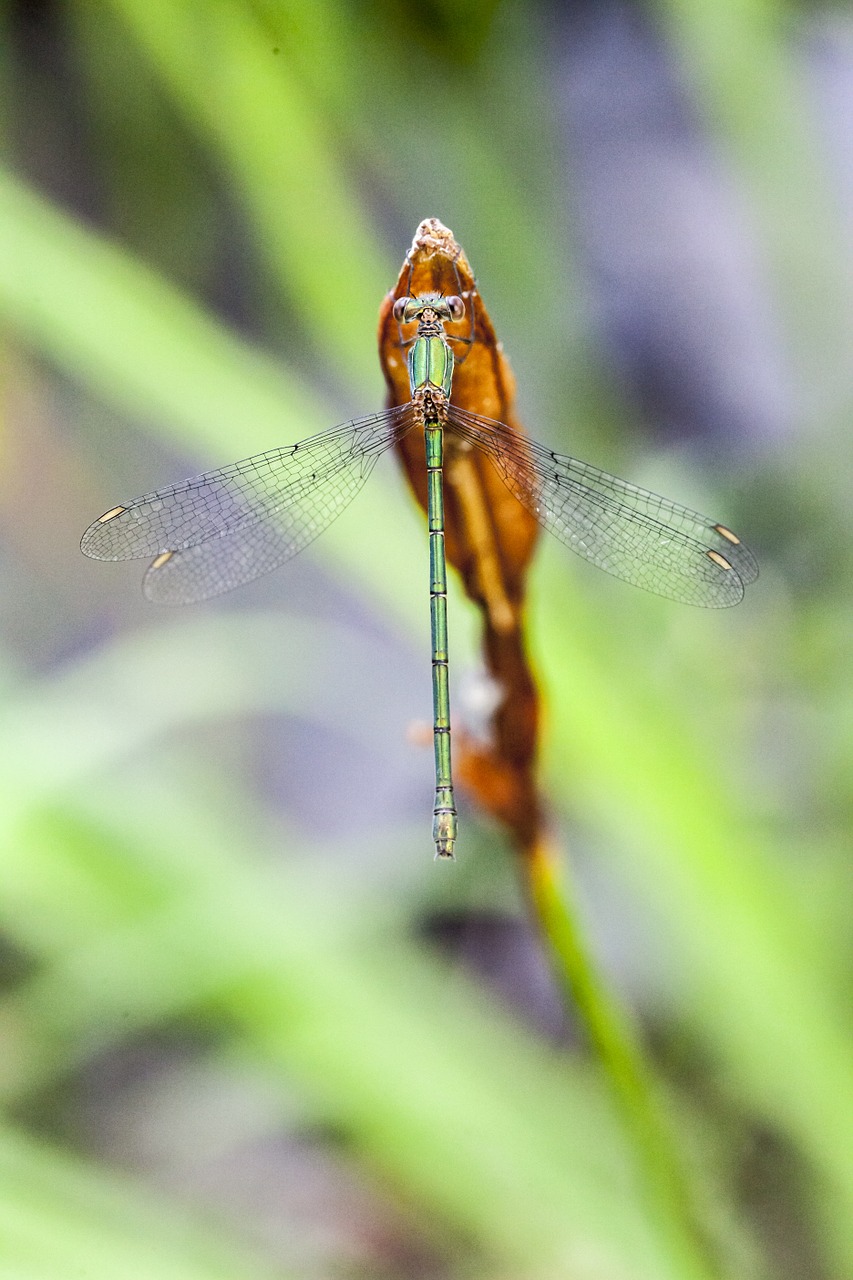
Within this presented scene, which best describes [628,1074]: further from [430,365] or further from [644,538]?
[430,365]

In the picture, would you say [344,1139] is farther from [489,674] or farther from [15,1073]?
[489,674]

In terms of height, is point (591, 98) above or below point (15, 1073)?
above

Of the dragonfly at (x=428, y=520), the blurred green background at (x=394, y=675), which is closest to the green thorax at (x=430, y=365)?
the dragonfly at (x=428, y=520)

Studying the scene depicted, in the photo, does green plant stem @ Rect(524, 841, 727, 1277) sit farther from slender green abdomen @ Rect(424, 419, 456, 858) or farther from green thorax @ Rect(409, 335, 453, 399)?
green thorax @ Rect(409, 335, 453, 399)

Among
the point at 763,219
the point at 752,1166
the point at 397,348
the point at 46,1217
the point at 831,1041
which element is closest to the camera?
the point at 397,348

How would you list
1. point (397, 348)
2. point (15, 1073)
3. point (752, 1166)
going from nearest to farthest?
1. point (397, 348)
2. point (752, 1166)
3. point (15, 1073)

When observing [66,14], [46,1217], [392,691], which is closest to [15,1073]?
[46,1217]

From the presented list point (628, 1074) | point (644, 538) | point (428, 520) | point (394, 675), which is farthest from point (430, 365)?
point (628, 1074)

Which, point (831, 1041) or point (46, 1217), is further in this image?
point (46, 1217)
